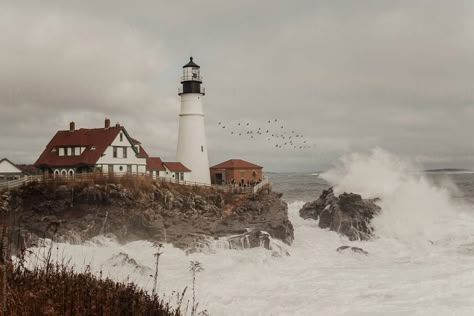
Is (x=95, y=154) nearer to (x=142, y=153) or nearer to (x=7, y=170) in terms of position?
(x=142, y=153)

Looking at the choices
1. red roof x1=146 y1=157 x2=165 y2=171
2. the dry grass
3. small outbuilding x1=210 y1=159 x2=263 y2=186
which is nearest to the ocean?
the dry grass

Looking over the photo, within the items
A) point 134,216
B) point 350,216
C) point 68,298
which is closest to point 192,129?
point 134,216

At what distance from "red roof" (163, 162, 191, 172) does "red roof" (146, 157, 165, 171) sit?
0.44 m

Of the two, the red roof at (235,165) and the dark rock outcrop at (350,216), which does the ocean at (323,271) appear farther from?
the red roof at (235,165)

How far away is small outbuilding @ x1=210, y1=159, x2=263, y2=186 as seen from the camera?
4162cm

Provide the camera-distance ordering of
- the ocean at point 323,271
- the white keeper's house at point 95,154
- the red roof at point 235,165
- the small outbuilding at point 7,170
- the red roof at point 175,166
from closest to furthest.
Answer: the ocean at point 323,271 → the small outbuilding at point 7,170 → the white keeper's house at point 95,154 → the red roof at point 175,166 → the red roof at point 235,165

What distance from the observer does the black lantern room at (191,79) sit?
38.3 m

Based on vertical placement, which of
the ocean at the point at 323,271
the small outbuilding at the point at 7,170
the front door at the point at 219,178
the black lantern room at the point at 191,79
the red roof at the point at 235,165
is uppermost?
the black lantern room at the point at 191,79

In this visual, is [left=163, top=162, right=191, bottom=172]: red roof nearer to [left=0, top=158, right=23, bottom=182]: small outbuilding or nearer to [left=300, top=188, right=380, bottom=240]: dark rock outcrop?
[left=0, top=158, right=23, bottom=182]: small outbuilding

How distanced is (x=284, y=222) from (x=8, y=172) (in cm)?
2038

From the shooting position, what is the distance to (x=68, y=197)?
88.4 ft

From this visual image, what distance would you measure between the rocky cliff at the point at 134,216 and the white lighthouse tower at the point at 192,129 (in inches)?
309

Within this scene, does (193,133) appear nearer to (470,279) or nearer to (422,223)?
(422,223)

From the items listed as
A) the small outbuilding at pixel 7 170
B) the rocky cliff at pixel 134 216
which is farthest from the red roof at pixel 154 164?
the small outbuilding at pixel 7 170
